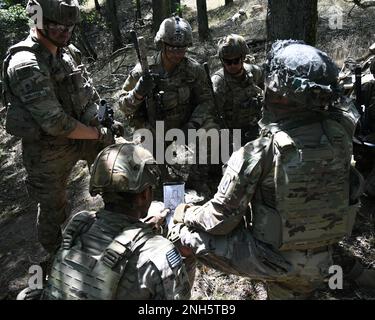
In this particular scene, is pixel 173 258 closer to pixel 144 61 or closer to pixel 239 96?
pixel 144 61

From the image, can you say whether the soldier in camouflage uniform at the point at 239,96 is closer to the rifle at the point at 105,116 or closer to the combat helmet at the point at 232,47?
the combat helmet at the point at 232,47

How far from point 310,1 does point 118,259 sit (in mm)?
3391

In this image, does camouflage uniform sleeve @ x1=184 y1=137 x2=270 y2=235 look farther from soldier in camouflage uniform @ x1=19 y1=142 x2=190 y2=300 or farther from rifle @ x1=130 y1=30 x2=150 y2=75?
rifle @ x1=130 y1=30 x2=150 y2=75

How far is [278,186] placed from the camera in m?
2.54

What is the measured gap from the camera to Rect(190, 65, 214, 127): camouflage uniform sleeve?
4.78 m

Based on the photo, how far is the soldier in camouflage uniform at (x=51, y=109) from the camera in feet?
11.5

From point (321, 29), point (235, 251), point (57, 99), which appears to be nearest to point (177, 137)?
point (57, 99)

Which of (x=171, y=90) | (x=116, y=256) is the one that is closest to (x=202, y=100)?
(x=171, y=90)

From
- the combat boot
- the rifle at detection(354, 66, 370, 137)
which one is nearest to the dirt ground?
the combat boot

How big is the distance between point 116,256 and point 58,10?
230 cm

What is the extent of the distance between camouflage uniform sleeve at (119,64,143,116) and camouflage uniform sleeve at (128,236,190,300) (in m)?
2.61

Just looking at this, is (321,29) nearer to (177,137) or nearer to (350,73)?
(350,73)

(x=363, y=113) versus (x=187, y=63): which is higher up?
(x=187, y=63)

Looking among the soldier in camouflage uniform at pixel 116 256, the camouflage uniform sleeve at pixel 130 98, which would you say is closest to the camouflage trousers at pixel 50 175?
the camouflage uniform sleeve at pixel 130 98
